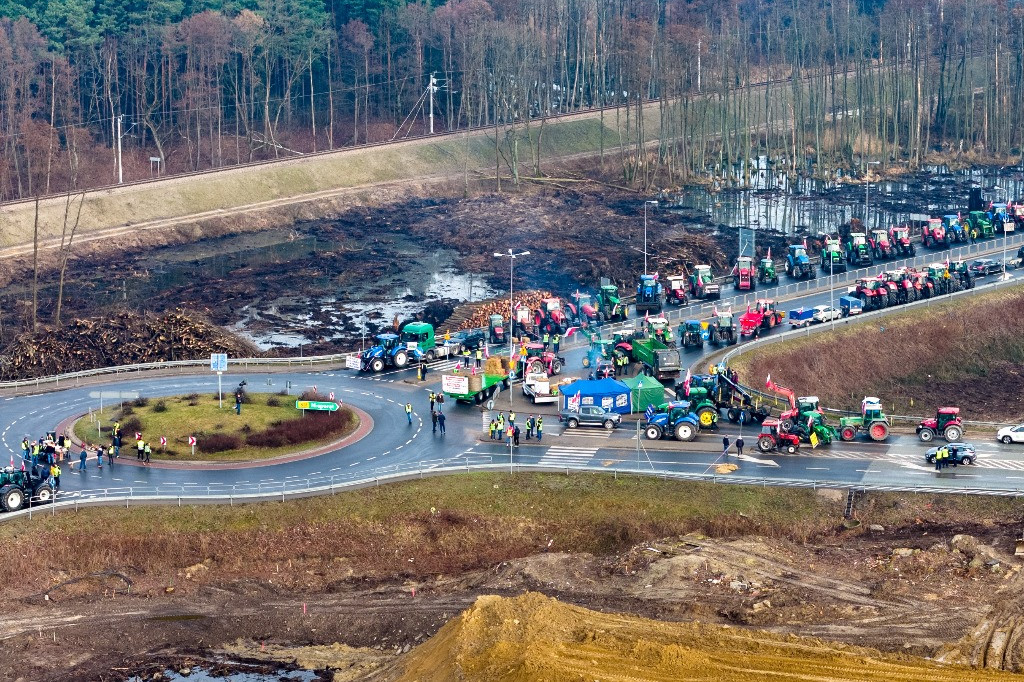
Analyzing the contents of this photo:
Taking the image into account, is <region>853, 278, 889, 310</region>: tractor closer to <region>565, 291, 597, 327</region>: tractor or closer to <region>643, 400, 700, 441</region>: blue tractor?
<region>565, 291, 597, 327</region>: tractor

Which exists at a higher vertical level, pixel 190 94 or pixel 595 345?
pixel 190 94

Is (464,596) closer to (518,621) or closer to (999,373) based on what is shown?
(518,621)

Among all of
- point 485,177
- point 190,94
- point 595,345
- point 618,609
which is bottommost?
point 618,609

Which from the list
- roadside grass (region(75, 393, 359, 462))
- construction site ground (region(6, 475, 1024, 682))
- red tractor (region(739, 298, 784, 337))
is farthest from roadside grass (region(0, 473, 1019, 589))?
red tractor (region(739, 298, 784, 337))

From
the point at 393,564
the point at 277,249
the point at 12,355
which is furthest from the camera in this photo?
the point at 277,249

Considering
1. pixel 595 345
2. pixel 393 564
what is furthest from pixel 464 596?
pixel 595 345

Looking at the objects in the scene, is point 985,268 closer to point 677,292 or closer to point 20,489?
point 677,292

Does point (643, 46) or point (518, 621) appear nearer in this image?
point (518, 621)
